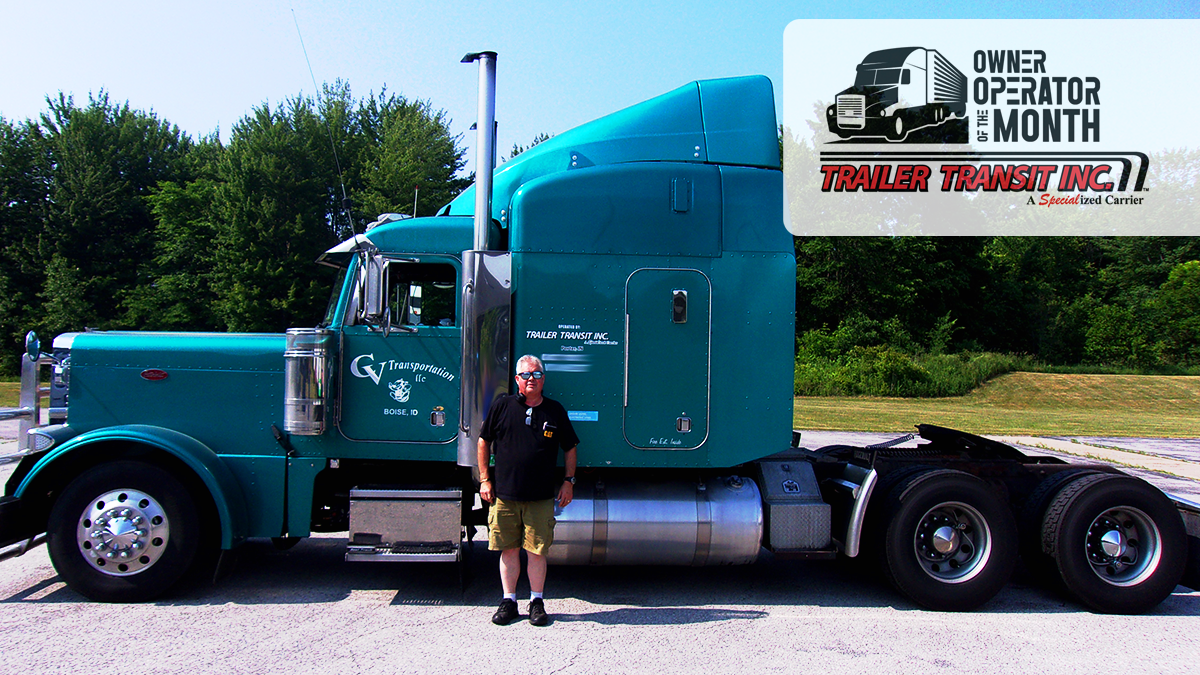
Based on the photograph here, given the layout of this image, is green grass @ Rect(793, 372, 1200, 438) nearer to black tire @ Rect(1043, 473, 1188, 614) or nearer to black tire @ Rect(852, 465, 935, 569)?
black tire @ Rect(1043, 473, 1188, 614)

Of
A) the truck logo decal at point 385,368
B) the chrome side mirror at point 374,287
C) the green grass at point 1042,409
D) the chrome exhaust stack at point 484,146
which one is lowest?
the green grass at point 1042,409

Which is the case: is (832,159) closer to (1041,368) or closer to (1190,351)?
(1041,368)

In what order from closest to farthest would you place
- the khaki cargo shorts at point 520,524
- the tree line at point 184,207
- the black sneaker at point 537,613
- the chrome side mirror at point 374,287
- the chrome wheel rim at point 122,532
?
the black sneaker at point 537,613 → the khaki cargo shorts at point 520,524 → the chrome wheel rim at point 122,532 → the chrome side mirror at point 374,287 → the tree line at point 184,207

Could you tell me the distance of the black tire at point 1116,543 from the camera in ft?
18.6

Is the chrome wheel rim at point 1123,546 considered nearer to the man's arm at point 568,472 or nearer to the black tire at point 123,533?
the man's arm at point 568,472

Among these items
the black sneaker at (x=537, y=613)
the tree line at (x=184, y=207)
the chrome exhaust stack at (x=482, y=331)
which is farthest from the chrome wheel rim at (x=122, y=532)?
the tree line at (x=184, y=207)

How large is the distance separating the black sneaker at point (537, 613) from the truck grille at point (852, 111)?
16.8 meters

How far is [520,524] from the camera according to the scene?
5320mm

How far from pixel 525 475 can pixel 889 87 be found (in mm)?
20467

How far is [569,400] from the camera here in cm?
564

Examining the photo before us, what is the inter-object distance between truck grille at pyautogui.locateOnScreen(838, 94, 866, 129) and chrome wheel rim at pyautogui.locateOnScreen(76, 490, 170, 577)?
1772cm

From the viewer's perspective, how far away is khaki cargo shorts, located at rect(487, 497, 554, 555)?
5.26 metres

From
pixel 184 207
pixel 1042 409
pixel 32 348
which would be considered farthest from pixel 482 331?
pixel 184 207

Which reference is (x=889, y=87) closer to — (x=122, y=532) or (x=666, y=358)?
(x=666, y=358)
